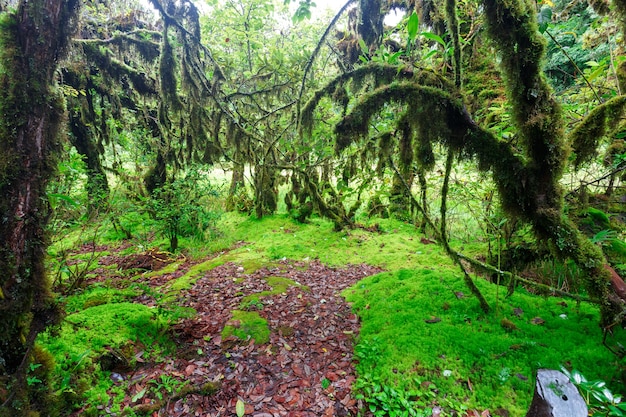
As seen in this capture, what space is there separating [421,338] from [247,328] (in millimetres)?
2564

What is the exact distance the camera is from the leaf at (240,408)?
10.0ft

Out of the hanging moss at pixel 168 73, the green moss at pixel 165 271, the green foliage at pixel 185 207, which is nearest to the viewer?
the hanging moss at pixel 168 73

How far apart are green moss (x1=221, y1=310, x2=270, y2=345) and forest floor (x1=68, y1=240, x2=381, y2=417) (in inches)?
1.1

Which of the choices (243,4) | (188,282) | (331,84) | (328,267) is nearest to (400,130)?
(331,84)

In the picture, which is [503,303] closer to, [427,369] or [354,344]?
[427,369]

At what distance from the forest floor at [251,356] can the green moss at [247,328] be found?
0.03 meters

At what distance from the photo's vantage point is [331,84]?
4.68 meters

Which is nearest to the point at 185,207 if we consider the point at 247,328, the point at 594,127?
the point at 247,328

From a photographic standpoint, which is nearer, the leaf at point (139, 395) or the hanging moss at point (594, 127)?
the leaf at point (139, 395)

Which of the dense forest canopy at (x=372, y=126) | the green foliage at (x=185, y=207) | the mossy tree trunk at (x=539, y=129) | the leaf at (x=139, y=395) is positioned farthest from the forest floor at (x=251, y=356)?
the mossy tree trunk at (x=539, y=129)

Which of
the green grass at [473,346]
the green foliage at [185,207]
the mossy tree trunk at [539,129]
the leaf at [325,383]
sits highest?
the mossy tree trunk at [539,129]

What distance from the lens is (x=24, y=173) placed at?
2266 millimetres

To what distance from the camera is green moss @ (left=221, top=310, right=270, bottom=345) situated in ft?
14.1

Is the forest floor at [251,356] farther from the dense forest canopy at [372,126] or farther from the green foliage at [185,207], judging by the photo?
the green foliage at [185,207]
